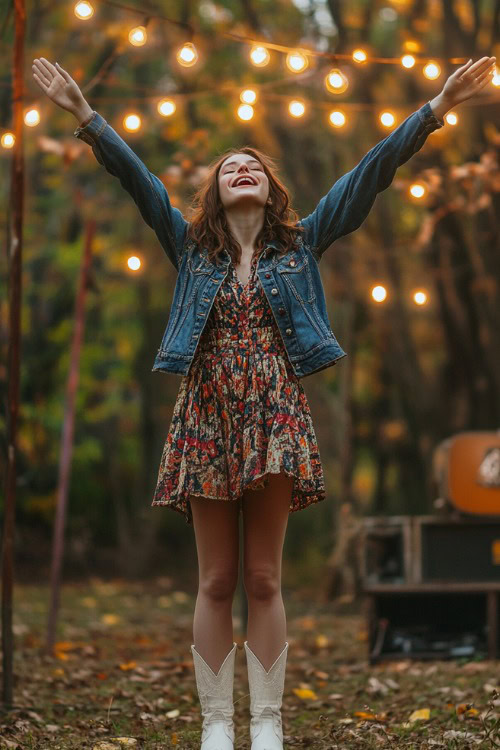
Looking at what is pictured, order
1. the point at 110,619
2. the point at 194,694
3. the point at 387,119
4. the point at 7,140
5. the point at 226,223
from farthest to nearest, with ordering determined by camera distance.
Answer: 1. the point at 110,619
2. the point at 387,119
3. the point at 194,694
4. the point at 7,140
5. the point at 226,223

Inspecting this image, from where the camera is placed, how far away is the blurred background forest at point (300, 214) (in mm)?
8697

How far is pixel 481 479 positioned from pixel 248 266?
305 centimetres

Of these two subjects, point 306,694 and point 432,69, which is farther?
point 432,69

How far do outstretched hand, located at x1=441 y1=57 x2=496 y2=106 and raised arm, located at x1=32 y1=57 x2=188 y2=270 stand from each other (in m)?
0.97

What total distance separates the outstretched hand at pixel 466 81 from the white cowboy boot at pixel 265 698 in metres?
1.83

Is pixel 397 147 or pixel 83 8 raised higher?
pixel 83 8

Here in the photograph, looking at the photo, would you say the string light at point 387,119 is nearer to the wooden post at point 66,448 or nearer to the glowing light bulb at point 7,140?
the glowing light bulb at point 7,140

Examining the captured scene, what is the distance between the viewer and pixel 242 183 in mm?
3545

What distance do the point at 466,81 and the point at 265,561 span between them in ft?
5.37

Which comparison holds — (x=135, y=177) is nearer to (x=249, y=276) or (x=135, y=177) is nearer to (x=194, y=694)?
(x=249, y=276)

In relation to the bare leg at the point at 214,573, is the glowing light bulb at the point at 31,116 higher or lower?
higher

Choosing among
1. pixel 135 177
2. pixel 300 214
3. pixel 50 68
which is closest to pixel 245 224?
pixel 135 177

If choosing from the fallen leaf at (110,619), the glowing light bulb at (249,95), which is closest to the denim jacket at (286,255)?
the glowing light bulb at (249,95)

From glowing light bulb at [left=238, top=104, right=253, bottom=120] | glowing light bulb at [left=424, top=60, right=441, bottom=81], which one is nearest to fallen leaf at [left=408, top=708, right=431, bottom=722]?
glowing light bulb at [left=424, top=60, right=441, bottom=81]
